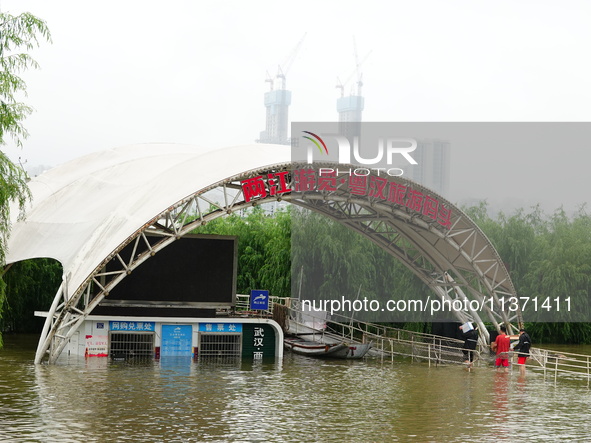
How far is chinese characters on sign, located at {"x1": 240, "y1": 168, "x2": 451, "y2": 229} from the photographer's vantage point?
27.7 m

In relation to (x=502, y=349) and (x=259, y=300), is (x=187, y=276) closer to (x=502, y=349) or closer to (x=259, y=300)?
(x=259, y=300)

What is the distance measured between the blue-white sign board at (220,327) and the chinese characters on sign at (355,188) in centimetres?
492

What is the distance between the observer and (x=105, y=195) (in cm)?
3133

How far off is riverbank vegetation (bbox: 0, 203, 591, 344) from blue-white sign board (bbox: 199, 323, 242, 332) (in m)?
13.6

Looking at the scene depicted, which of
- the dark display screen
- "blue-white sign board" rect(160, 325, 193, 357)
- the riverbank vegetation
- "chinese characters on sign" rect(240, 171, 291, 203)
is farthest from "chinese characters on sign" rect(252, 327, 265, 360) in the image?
the riverbank vegetation

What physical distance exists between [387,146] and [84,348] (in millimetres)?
13664

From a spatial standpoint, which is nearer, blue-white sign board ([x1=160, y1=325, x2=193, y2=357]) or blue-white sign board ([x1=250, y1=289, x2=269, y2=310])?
blue-white sign board ([x1=160, y1=325, x2=193, y2=357])

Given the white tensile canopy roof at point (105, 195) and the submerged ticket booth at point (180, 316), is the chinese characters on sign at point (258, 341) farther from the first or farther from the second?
the white tensile canopy roof at point (105, 195)

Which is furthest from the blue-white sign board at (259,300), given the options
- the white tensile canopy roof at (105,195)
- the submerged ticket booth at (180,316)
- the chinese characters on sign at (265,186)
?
the white tensile canopy roof at (105,195)

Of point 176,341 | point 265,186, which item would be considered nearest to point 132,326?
point 176,341

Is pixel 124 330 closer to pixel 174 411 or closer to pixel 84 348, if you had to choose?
pixel 84 348

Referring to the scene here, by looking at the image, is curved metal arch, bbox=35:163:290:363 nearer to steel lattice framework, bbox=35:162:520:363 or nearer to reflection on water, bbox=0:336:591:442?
steel lattice framework, bbox=35:162:520:363

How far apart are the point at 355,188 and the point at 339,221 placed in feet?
15.6

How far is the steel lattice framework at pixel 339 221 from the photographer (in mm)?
25484
